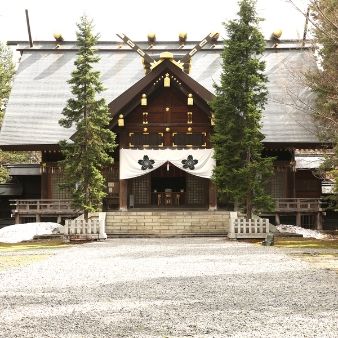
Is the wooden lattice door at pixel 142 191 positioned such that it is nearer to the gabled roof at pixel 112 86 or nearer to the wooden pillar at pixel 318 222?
the gabled roof at pixel 112 86

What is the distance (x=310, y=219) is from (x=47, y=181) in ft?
45.6

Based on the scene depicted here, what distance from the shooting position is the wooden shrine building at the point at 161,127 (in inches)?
998

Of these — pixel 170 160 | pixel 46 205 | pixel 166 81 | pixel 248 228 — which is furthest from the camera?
pixel 46 205

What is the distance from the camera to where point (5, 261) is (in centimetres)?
1372

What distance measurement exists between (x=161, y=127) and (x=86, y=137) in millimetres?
5389

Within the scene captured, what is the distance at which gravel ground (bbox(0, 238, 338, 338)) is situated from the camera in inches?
231

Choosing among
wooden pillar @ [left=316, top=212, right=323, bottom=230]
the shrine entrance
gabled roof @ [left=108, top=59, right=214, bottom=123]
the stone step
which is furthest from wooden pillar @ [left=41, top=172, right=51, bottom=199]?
wooden pillar @ [left=316, top=212, right=323, bottom=230]

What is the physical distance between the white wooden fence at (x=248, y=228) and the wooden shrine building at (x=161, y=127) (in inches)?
178

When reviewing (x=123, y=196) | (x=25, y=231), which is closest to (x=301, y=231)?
(x=123, y=196)

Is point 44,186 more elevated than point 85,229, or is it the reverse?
point 44,186

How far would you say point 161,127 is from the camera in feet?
84.9

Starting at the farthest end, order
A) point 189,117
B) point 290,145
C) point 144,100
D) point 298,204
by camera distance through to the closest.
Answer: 1. point 290,145
2. point 298,204
3. point 189,117
4. point 144,100

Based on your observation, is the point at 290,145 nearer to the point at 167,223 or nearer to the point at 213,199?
the point at 213,199

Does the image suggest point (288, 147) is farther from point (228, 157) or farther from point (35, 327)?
point (35, 327)
